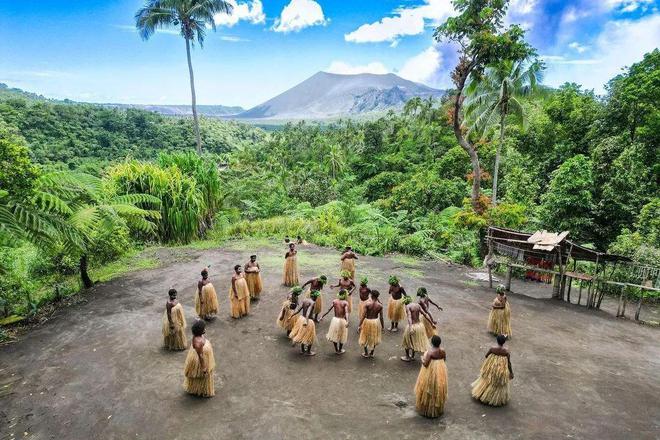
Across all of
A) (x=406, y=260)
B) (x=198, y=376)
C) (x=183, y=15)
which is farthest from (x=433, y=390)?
(x=183, y=15)

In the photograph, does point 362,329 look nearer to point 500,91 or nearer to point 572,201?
point 572,201

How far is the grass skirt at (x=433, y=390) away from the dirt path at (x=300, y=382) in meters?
0.15

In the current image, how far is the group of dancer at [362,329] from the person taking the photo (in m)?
5.94

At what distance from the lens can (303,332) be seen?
749 cm

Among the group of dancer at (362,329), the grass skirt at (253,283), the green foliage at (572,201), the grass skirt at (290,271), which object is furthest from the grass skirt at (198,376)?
the green foliage at (572,201)

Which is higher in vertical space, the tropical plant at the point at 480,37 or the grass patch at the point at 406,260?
the tropical plant at the point at 480,37

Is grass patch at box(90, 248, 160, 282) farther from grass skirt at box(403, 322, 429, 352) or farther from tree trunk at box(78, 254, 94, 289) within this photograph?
grass skirt at box(403, 322, 429, 352)

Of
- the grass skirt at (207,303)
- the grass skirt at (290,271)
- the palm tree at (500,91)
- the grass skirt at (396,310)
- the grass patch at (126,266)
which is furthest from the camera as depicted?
the palm tree at (500,91)

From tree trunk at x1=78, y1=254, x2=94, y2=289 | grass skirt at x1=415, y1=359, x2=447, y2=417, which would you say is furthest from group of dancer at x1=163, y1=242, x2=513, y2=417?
tree trunk at x1=78, y1=254, x2=94, y2=289

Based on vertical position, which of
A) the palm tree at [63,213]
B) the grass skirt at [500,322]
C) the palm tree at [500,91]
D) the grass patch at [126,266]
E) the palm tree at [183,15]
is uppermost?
the palm tree at [183,15]

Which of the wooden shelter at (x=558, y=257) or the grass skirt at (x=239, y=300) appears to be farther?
the wooden shelter at (x=558, y=257)

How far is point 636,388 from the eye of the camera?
673 centimetres

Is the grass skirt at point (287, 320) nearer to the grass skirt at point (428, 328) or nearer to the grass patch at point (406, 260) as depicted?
the grass skirt at point (428, 328)

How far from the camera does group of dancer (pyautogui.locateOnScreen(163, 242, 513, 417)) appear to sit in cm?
594
